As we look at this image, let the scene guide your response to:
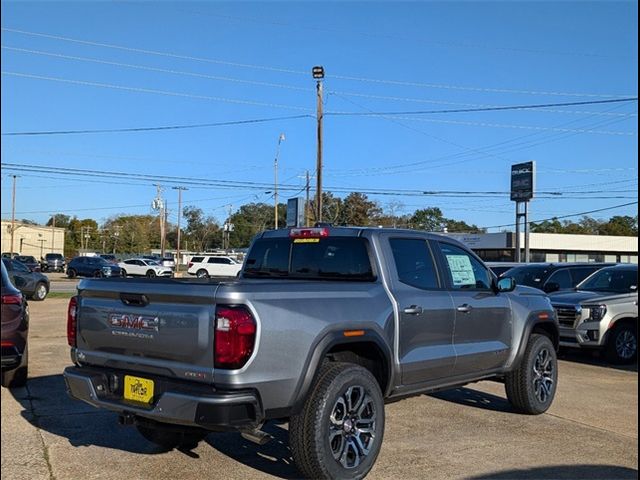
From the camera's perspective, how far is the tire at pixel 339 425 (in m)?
4.39

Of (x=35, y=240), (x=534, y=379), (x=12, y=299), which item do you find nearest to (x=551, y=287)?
(x=534, y=379)

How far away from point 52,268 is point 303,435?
199 ft

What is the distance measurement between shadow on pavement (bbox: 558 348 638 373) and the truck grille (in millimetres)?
774

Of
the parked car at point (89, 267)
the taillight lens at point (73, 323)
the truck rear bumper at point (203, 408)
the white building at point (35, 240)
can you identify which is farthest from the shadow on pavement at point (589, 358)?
the white building at point (35, 240)

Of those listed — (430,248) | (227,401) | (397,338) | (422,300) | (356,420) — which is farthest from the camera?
(430,248)

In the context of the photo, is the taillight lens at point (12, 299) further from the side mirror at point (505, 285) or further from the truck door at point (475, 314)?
the side mirror at point (505, 285)

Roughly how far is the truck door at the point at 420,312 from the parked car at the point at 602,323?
616cm

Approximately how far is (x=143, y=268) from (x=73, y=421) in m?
42.5

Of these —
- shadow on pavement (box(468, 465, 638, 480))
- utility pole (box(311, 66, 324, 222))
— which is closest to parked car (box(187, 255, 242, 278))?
utility pole (box(311, 66, 324, 222))

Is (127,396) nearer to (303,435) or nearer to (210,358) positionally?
(210,358)

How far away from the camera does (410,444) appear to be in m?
5.71

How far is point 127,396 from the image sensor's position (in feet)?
14.6

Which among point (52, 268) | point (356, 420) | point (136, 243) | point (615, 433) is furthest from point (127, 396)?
point (136, 243)

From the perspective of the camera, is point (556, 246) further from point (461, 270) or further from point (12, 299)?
point (12, 299)
